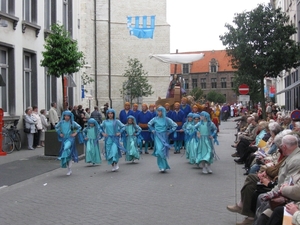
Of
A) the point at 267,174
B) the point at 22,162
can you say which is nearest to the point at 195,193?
the point at 267,174

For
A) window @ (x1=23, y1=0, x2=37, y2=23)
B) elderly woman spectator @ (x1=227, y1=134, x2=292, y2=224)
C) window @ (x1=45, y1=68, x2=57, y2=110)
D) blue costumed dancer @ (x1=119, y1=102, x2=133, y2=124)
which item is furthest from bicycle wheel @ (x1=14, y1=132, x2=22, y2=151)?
elderly woman spectator @ (x1=227, y1=134, x2=292, y2=224)

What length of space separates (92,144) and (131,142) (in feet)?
4.41

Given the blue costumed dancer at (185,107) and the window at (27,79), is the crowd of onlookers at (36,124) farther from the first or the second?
the blue costumed dancer at (185,107)

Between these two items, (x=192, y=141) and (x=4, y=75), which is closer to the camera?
(x=192, y=141)

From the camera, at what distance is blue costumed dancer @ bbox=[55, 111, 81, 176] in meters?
12.9

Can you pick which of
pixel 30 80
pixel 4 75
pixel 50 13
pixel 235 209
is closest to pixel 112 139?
pixel 235 209

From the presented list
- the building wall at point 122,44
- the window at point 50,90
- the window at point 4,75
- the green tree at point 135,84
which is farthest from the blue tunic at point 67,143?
the building wall at point 122,44

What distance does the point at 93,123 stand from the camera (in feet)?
47.3

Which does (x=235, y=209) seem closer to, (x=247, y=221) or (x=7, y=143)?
(x=247, y=221)

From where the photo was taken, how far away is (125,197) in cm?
960

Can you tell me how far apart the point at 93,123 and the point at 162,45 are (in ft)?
156

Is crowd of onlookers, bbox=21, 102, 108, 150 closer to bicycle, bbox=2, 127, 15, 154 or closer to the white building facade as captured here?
the white building facade

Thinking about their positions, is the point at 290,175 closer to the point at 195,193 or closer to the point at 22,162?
the point at 195,193

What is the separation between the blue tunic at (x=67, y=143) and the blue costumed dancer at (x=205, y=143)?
10.2 ft
